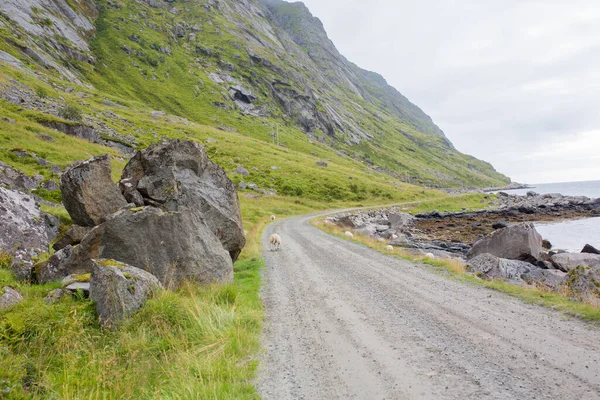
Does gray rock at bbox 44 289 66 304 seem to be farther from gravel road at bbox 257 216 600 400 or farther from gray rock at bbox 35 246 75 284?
gravel road at bbox 257 216 600 400

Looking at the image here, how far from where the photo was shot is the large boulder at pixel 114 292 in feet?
24.9

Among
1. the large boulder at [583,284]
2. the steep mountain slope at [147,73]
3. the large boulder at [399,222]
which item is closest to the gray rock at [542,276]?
the large boulder at [583,284]

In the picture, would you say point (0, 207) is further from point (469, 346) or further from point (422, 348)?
point (469, 346)

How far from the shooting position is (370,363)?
6.77 meters

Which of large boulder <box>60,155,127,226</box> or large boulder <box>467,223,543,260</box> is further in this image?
large boulder <box>467,223,543,260</box>

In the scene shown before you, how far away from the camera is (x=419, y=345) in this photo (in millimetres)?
7578

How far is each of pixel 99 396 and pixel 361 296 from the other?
28.6 ft

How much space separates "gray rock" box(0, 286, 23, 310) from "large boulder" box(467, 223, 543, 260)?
25.3 metres

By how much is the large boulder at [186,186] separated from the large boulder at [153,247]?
424cm

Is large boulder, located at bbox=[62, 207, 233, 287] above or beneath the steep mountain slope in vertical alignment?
beneath

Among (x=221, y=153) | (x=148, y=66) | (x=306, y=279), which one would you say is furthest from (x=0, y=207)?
(x=148, y=66)

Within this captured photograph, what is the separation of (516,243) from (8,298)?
2764 cm

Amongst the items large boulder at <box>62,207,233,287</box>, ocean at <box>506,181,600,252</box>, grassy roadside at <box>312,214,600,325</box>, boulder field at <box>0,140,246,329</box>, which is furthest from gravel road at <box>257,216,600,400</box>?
ocean at <box>506,181,600,252</box>

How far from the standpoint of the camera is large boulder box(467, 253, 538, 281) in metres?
16.8
